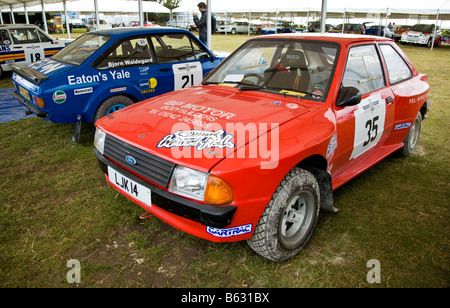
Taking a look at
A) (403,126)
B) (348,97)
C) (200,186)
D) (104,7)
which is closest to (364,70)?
(348,97)

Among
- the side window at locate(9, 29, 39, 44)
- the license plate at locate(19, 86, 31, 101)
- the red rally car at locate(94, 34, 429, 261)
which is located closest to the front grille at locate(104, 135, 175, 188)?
the red rally car at locate(94, 34, 429, 261)

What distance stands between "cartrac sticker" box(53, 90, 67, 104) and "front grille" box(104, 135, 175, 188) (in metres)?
1.99

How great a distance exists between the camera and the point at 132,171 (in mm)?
2217

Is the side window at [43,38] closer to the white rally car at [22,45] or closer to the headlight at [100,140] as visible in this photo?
the white rally car at [22,45]

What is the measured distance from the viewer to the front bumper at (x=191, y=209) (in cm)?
184

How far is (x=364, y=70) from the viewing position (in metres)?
2.95

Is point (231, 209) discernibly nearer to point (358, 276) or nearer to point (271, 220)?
point (271, 220)

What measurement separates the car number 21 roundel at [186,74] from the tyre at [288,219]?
3272mm

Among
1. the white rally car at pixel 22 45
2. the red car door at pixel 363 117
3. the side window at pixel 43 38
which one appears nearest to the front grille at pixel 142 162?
the red car door at pixel 363 117

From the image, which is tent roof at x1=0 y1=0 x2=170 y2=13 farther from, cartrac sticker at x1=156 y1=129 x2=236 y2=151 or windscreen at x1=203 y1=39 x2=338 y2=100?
cartrac sticker at x1=156 y1=129 x2=236 y2=151

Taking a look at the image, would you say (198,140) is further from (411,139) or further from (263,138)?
(411,139)

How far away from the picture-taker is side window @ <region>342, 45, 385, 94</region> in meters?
2.75
